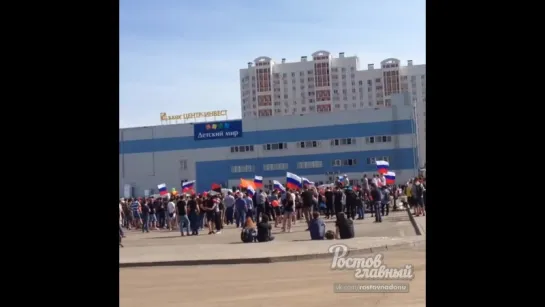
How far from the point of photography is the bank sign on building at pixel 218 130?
66.1m

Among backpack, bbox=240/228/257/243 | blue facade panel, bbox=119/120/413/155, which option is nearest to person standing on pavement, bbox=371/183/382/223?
backpack, bbox=240/228/257/243

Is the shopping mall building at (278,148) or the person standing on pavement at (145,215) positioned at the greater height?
the shopping mall building at (278,148)

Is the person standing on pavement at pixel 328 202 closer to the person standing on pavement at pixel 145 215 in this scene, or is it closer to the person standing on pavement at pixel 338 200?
the person standing on pavement at pixel 338 200

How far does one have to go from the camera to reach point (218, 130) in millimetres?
66812

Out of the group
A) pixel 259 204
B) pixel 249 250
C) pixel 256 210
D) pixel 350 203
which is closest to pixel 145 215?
pixel 256 210

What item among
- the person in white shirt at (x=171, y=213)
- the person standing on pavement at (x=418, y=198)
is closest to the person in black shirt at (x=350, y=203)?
the person standing on pavement at (x=418, y=198)

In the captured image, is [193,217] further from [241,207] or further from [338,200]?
[338,200]

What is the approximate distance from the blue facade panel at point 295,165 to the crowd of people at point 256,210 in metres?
30.8

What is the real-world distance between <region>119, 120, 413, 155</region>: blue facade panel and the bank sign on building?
56cm
